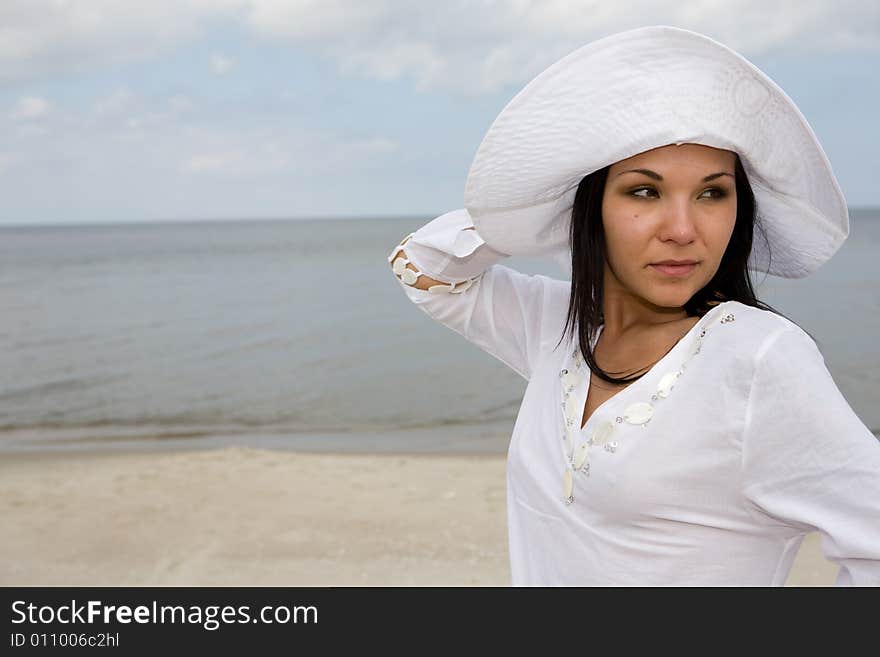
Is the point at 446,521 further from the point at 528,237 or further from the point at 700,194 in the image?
the point at 700,194

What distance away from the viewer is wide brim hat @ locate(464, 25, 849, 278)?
4.71ft

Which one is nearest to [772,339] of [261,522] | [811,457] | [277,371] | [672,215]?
[811,457]

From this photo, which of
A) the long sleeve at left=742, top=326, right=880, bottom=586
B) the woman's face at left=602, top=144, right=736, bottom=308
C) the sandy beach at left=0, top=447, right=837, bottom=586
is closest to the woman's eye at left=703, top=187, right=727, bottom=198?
the woman's face at left=602, top=144, right=736, bottom=308

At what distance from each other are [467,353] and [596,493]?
1170cm

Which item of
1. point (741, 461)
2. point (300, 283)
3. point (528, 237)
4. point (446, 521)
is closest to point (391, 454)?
point (446, 521)

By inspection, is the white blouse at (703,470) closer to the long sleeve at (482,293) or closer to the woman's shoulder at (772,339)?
the woman's shoulder at (772,339)

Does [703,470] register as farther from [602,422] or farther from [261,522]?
[261,522]

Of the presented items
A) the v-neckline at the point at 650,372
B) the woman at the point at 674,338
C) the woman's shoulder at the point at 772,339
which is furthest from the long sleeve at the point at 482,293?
the woman's shoulder at the point at 772,339

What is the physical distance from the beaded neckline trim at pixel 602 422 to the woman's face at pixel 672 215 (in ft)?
0.31

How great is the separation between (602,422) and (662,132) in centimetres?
50

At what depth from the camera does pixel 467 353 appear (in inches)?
518

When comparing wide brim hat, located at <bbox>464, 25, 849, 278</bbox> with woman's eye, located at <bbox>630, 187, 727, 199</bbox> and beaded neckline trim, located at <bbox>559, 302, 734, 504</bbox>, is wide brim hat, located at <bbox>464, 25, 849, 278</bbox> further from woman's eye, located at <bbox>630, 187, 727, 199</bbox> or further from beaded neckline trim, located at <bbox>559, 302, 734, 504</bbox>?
beaded neckline trim, located at <bbox>559, 302, 734, 504</bbox>

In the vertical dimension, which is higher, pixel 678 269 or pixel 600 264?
pixel 600 264

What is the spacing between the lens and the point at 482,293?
208 cm
